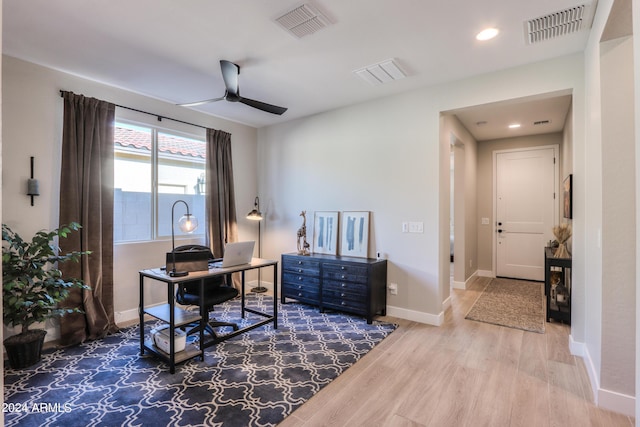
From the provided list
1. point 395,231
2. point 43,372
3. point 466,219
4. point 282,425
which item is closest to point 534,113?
point 466,219

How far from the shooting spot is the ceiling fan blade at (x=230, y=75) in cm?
312

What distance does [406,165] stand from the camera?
3.98 meters

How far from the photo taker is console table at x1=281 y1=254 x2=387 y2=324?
3844 mm

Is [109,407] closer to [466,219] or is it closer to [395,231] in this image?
[395,231]

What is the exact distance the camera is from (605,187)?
2.27 m

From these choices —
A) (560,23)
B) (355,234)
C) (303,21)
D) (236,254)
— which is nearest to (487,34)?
(560,23)

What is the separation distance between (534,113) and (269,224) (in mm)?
4086

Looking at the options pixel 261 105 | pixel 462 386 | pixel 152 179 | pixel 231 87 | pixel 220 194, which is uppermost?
pixel 231 87

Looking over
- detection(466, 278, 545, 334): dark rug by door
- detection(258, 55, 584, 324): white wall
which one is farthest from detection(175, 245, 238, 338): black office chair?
detection(466, 278, 545, 334): dark rug by door

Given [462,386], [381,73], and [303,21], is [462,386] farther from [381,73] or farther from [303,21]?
[303,21]

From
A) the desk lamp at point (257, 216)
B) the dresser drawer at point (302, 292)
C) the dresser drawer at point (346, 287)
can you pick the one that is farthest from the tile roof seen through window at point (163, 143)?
the dresser drawer at point (346, 287)

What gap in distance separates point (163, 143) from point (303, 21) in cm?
260

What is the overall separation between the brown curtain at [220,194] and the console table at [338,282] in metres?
0.98

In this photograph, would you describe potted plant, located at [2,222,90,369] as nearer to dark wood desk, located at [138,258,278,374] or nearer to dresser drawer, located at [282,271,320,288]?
dark wood desk, located at [138,258,278,374]
